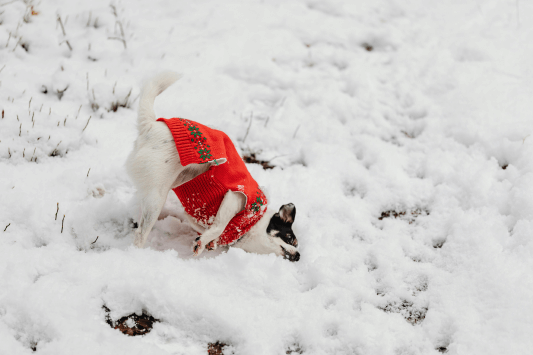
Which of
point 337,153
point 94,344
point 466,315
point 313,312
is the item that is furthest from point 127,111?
point 466,315

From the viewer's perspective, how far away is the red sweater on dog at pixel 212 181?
2148 mm

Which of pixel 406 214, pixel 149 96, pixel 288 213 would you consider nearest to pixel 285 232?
pixel 288 213

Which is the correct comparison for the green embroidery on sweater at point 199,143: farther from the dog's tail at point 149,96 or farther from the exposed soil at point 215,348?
the exposed soil at point 215,348

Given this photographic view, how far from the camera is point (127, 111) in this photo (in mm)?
3340

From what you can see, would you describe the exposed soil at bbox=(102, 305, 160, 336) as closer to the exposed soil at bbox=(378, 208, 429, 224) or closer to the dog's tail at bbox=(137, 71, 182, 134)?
the dog's tail at bbox=(137, 71, 182, 134)

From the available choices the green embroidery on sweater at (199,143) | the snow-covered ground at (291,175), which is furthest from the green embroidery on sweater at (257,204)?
the green embroidery on sweater at (199,143)

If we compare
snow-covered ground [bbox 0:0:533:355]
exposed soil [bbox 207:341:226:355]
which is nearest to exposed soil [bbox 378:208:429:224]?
snow-covered ground [bbox 0:0:533:355]

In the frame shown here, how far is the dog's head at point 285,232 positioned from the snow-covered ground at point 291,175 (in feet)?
0.31

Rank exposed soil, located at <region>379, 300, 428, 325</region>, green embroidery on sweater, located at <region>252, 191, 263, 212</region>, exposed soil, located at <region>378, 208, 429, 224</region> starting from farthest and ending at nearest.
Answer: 1. exposed soil, located at <region>378, 208, 429, 224</region>
2. green embroidery on sweater, located at <region>252, 191, 263, 212</region>
3. exposed soil, located at <region>379, 300, 428, 325</region>

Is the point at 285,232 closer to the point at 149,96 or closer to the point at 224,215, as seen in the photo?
the point at 224,215

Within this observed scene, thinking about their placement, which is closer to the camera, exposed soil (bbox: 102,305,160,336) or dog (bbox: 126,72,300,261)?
exposed soil (bbox: 102,305,160,336)

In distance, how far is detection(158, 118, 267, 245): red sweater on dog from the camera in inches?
84.6

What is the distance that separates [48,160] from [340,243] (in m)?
2.37

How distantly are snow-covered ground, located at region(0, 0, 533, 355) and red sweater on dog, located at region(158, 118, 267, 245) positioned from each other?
27 centimetres
